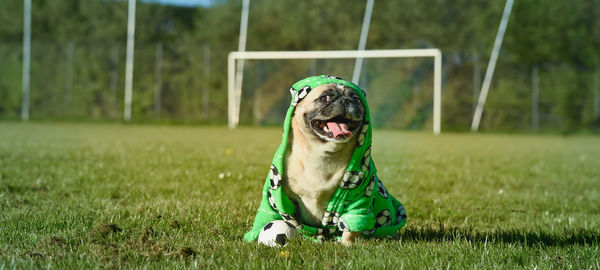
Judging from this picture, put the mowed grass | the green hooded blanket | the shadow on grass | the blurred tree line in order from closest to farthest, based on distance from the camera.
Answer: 1. the mowed grass
2. the green hooded blanket
3. the shadow on grass
4. the blurred tree line

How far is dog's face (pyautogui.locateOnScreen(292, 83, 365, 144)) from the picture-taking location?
8.85 ft

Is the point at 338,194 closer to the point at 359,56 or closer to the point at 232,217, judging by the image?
the point at 232,217

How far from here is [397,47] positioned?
2583cm

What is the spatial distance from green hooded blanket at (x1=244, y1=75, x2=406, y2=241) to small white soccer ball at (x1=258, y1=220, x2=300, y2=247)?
0.05 m

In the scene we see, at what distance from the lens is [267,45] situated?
29.8 meters

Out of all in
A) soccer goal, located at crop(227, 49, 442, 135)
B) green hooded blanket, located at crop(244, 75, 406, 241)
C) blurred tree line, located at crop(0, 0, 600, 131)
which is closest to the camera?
green hooded blanket, located at crop(244, 75, 406, 241)

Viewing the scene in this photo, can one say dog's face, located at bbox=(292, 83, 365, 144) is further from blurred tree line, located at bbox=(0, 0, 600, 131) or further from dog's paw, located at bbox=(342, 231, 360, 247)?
blurred tree line, located at bbox=(0, 0, 600, 131)

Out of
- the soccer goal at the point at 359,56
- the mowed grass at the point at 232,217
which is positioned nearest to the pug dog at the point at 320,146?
the mowed grass at the point at 232,217

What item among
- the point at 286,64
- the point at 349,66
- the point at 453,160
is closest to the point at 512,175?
the point at 453,160

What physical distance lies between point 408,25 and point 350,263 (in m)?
24.1

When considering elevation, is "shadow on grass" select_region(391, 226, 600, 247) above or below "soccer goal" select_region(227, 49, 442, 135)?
below

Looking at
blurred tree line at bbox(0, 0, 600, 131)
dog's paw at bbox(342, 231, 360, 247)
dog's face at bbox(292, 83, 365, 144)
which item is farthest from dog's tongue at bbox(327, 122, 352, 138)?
blurred tree line at bbox(0, 0, 600, 131)

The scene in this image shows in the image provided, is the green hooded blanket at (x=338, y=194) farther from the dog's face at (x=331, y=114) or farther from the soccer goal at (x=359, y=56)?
the soccer goal at (x=359, y=56)

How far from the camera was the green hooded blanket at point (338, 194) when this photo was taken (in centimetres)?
285
